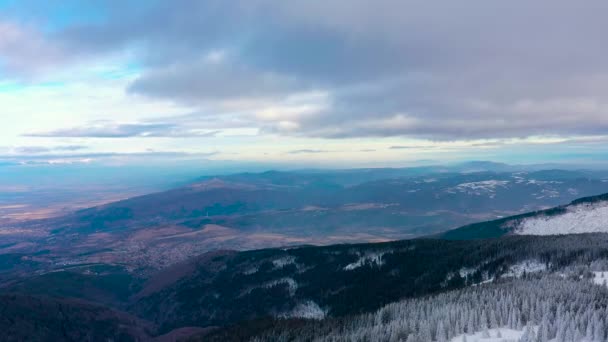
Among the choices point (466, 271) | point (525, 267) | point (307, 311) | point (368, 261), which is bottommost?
point (307, 311)

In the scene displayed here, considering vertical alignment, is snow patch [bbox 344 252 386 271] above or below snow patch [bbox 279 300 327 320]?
above

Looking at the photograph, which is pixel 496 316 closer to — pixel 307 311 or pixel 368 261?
pixel 307 311

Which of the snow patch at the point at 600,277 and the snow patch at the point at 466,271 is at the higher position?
the snow patch at the point at 600,277

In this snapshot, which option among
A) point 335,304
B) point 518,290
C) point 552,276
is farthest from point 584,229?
point 518,290

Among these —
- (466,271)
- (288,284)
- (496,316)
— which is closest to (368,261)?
A: (288,284)

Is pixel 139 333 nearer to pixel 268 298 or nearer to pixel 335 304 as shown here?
pixel 268 298

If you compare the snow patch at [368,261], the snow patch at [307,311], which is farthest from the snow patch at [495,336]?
the snow patch at [368,261]

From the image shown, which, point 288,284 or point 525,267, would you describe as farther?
Answer: point 288,284

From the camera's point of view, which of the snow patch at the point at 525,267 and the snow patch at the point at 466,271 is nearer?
the snow patch at the point at 525,267

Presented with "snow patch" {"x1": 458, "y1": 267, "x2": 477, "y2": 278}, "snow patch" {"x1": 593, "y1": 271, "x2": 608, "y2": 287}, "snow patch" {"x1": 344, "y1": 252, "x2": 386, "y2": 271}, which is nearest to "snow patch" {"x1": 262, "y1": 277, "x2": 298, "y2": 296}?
"snow patch" {"x1": 344, "y1": 252, "x2": 386, "y2": 271}

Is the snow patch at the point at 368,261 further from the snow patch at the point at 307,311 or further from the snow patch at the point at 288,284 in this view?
the snow patch at the point at 307,311

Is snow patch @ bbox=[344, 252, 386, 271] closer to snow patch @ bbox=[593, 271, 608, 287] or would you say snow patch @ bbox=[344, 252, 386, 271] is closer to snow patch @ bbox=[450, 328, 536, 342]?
snow patch @ bbox=[593, 271, 608, 287]

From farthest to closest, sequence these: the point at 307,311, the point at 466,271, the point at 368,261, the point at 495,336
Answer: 1. the point at 368,261
2. the point at 307,311
3. the point at 466,271
4. the point at 495,336
